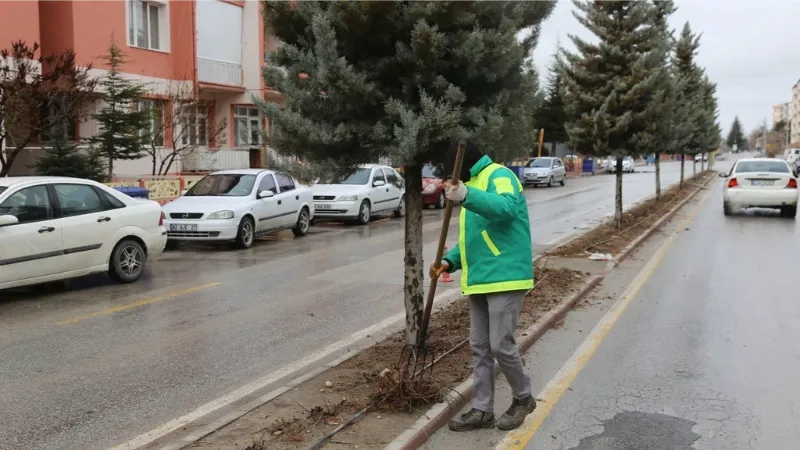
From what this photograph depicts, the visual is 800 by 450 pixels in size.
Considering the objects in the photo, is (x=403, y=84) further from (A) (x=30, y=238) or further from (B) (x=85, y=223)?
(B) (x=85, y=223)

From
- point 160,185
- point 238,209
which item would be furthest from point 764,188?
point 160,185

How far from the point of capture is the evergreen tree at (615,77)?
1517 centimetres

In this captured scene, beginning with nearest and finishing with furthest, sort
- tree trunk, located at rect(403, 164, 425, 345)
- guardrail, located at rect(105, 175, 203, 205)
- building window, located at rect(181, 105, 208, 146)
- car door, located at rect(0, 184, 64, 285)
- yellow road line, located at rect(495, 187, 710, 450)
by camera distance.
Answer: yellow road line, located at rect(495, 187, 710, 450), tree trunk, located at rect(403, 164, 425, 345), car door, located at rect(0, 184, 64, 285), guardrail, located at rect(105, 175, 203, 205), building window, located at rect(181, 105, 208, 146)

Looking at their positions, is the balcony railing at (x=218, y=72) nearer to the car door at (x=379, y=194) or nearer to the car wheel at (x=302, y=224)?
the car door at (x=379, y=194)

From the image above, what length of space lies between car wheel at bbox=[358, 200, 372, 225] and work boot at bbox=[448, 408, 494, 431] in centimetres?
1468

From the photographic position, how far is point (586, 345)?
22.6ft

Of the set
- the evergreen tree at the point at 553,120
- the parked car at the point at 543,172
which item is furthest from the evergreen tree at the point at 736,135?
the parked car at the point at 543,172

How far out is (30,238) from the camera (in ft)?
28.9

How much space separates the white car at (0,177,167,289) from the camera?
28.7 feet

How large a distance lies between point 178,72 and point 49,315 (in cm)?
1788

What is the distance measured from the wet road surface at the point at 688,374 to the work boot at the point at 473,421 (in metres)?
0.29

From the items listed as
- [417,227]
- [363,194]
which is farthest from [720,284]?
[363,194]

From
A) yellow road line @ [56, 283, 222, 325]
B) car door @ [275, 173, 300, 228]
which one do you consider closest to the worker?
yellow road line @ [56, 283, 222, 325]

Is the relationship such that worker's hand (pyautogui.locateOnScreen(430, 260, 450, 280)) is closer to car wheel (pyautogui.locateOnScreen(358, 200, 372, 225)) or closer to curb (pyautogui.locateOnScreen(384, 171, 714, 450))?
curb (pyautogui.locateOnScreen(384, 171, 714, 450))
